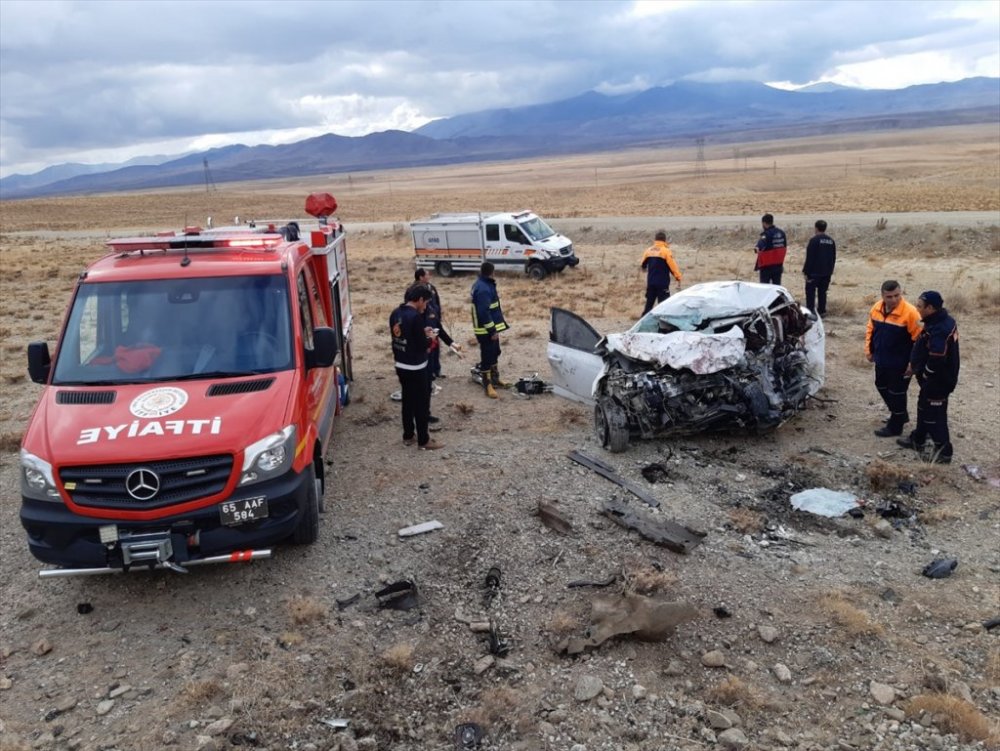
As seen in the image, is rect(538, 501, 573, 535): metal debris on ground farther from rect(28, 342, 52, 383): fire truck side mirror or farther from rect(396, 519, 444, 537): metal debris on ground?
rect(28, 342, 52, 383): fire truck side mirror

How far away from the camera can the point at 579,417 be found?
937 cm

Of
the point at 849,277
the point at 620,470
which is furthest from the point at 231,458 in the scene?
the point at 849,277

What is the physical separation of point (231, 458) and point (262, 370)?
0.96 meters

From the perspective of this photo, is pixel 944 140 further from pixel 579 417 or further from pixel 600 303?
pixel 579 417

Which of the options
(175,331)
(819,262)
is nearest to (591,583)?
(175,331)

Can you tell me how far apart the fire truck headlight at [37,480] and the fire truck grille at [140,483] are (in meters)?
0.10

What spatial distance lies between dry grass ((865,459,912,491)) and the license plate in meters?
5.47

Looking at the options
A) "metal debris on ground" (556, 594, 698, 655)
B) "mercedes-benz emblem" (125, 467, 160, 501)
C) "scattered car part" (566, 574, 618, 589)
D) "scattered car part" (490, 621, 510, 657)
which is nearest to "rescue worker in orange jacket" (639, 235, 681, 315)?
"scattered car part" (566, 574, 618, 589)

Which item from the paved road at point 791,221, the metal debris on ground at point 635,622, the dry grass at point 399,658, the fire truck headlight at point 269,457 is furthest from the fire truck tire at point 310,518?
the paved road at point 791,221

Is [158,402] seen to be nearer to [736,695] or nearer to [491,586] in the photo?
[491,586]

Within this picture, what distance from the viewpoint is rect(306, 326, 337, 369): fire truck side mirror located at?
6168 mm

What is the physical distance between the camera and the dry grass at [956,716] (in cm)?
409

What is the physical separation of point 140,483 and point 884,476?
6368 millimetres

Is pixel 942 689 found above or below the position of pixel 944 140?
below
